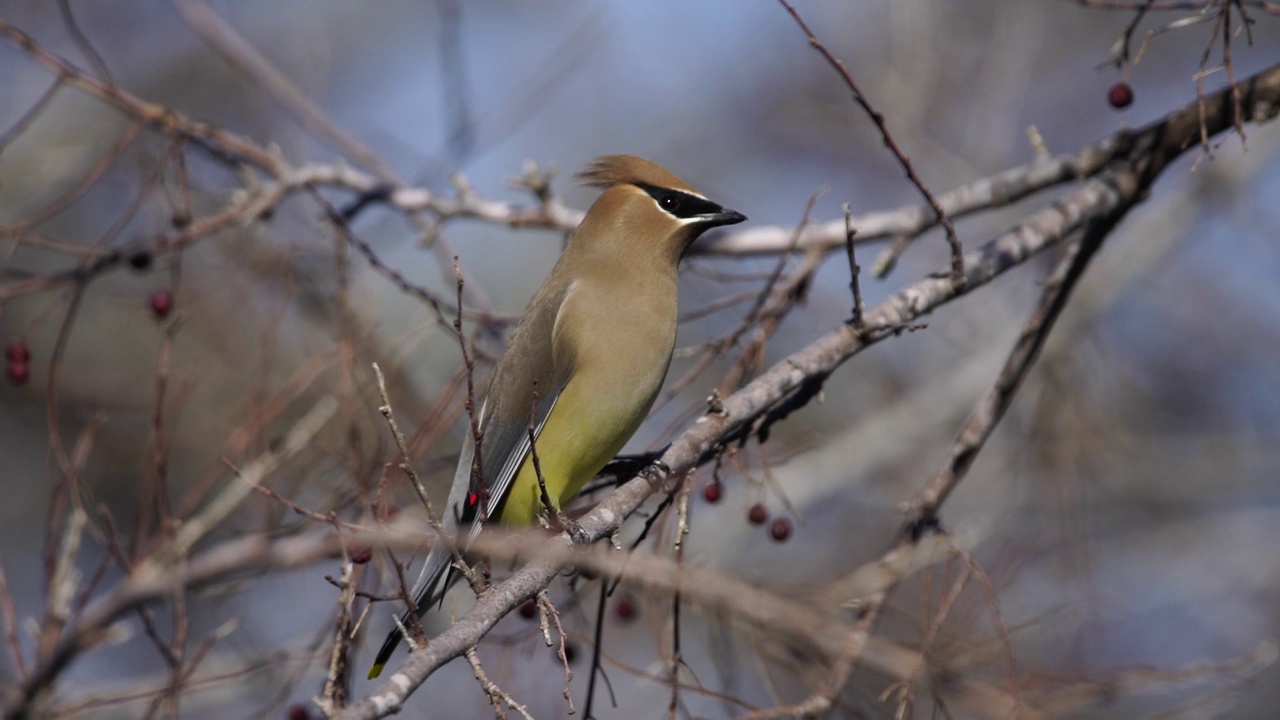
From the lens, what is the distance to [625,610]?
14.0ft

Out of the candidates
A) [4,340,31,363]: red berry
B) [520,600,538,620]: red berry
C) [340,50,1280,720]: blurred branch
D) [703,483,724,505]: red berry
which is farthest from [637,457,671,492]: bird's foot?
[4,340,31,363]: red berry

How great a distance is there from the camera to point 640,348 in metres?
4.09

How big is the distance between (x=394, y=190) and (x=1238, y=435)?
6375 mm

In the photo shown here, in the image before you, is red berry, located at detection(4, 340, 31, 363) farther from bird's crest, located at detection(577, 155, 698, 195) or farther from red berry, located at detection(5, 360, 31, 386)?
bird's crest, located at detection(577, 155, 698, 195)

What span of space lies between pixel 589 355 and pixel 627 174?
85 centimetres

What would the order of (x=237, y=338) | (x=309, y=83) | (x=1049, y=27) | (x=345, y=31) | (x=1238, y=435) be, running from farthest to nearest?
(x=345, y=31) → (x=1049, y=27) → (x=1238, y=435) → (x=237, y=338) → (x=309, y=83)

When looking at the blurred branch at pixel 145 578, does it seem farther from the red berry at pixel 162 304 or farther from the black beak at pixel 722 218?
the black beak at pixel 722 218

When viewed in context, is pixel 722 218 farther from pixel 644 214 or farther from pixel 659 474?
pixel 659 474

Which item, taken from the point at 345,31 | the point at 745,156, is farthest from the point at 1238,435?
the point at 345,31

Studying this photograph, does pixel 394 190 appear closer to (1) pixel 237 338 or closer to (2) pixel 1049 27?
(1) pixel 237 338

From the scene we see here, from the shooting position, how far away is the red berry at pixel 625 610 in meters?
4.27

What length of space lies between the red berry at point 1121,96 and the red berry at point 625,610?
8.11 ft

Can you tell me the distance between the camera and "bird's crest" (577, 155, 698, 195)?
14.9 feet

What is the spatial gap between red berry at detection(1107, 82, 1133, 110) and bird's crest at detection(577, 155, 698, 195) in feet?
5.02
